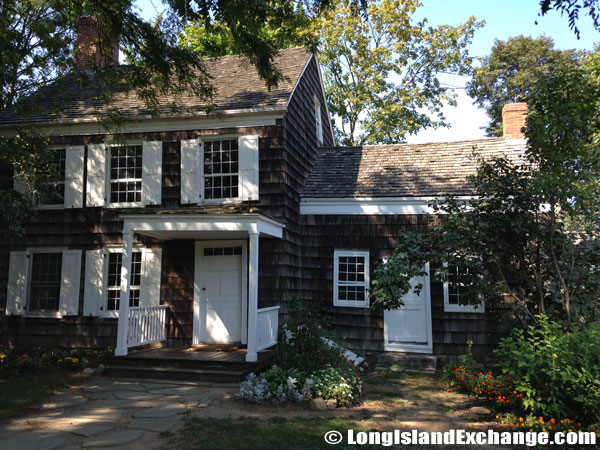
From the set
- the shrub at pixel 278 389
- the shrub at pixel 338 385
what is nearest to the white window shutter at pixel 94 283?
the shrub at pixel 278 389

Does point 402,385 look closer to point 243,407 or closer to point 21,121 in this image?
point 243,407

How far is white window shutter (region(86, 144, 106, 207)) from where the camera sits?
34.7ft

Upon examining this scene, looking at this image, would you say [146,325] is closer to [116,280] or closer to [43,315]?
[116,280]

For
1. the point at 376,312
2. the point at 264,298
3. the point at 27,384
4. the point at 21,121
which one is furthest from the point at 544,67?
the point at 27,384

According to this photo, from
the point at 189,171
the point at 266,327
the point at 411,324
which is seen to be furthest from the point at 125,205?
the point at 411,324

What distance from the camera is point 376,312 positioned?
1048 centimetres

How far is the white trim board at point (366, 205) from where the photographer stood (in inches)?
414

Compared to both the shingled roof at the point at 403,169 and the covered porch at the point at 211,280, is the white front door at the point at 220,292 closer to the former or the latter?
the covered porch at the point at 211,280

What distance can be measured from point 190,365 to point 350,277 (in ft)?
14.5

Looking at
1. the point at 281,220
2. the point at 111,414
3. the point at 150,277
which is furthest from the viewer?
the point at 150,277

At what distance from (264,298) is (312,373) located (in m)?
2.76

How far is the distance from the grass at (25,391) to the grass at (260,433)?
2648mm

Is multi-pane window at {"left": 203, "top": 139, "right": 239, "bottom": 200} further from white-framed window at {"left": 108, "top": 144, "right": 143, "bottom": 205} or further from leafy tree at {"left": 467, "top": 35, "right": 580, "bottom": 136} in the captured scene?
leafy tree at {"left": 467, "top": 35, "right": 580, "bottom": 136}

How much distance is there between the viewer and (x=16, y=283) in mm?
10664
